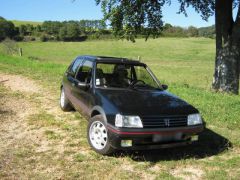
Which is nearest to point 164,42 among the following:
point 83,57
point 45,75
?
point 45,75

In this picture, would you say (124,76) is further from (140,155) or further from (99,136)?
(140,155)

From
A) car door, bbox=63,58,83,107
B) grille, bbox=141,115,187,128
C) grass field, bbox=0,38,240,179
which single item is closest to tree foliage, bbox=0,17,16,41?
car door, bbox=63,58,83,107

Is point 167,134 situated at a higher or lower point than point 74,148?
higher

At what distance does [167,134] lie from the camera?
16.9ft

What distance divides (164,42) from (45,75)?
211 feet

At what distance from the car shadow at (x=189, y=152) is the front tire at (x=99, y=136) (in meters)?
0.28

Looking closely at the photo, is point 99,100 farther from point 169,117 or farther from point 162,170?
point 162,170

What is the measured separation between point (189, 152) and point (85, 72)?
2.71 m

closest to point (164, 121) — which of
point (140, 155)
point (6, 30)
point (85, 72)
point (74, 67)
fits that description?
point (140, 155)

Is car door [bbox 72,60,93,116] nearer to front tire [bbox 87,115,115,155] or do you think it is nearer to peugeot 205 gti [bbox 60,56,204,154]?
peugeot 205 gti [bbox 60,56,204,154]

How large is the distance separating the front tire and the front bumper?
0.66 ft

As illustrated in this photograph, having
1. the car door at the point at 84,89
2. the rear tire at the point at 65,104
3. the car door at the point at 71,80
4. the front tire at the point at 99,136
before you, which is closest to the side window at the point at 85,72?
the car door at the point at 84,89

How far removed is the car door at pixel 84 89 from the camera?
6230 mm

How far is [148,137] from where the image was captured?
5.05m
